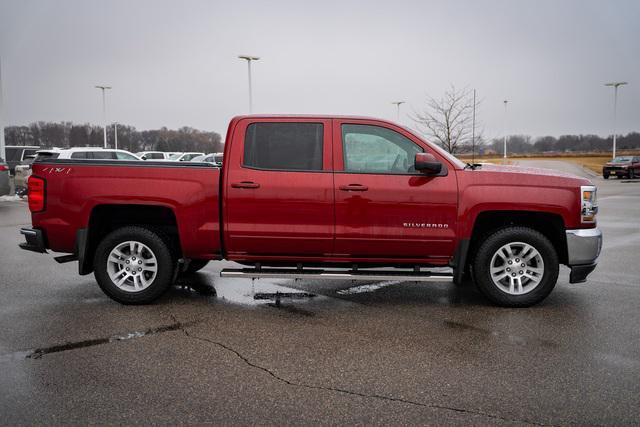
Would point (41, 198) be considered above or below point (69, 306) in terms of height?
above

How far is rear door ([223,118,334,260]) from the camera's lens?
18.2ft

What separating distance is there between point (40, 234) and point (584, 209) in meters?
5.49

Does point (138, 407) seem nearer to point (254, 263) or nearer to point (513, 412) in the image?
point (513, 412)

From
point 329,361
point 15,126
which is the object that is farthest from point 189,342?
point 15,126

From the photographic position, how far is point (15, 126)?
85375 mm

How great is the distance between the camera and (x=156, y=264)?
577cm

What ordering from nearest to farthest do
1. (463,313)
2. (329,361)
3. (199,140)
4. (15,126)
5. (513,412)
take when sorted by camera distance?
(513,412), (329,361), (463,313), (15,126), (199,140)

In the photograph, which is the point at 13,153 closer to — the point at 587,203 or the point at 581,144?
the point at 587,203

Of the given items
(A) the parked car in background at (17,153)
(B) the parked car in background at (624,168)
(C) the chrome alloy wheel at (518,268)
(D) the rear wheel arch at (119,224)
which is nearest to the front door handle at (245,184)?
(D) the rear wheel arch at (119,224)

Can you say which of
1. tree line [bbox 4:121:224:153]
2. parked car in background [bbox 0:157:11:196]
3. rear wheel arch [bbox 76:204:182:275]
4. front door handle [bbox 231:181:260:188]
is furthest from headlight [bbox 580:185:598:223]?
tree line [bbox 4:121:224:153]

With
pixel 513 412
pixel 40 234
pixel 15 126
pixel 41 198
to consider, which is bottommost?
pixel 513 412

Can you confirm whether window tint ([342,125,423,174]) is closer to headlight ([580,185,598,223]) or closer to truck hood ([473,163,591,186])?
truck hood ([473,163,591,186])

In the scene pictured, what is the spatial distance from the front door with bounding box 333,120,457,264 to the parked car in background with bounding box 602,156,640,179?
1540 inches

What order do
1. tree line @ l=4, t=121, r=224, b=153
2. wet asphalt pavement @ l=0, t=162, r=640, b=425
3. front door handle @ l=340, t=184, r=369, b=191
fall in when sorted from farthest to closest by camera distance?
tree line @ l=4, t=121, r=224, b=153, front door handle @ l=340, t=184, r=369, b=191, wet asphalt pavement @ l=0, t=162, r=640, b=425
